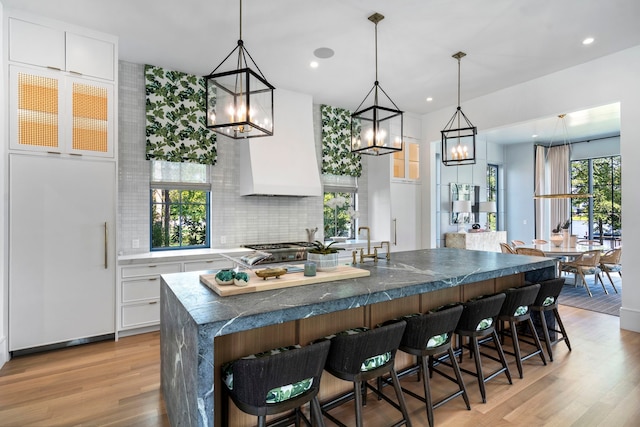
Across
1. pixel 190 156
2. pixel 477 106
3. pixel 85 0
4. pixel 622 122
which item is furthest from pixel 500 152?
pixel 85 0

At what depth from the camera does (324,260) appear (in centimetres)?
249

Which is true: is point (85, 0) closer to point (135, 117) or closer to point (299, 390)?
point (135, 117)

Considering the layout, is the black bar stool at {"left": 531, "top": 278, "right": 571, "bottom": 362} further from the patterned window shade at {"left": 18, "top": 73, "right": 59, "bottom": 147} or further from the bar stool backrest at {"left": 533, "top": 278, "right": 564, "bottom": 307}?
the patterned window shade at {"left": 18, "top": 73, "right": 59, "bottom": 147}

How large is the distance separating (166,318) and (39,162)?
2384 mm

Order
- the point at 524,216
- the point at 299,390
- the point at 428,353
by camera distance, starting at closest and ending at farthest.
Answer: the point at 299,390
the point at 428,353
the point at 524,216

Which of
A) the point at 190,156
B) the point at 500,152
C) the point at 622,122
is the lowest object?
the point at 190,156

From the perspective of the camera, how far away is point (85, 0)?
311 centimetres

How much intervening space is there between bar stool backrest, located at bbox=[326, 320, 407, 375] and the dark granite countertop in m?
0.18

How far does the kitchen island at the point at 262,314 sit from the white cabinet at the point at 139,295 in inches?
67.1

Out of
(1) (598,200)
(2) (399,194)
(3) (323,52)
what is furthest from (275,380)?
(1) (598,200)

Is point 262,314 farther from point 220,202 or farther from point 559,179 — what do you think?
point 559,179

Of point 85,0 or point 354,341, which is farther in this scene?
point 85,0

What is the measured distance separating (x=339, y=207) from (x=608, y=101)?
4154 millimetres

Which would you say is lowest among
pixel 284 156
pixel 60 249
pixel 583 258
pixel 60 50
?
pixel 583 258
